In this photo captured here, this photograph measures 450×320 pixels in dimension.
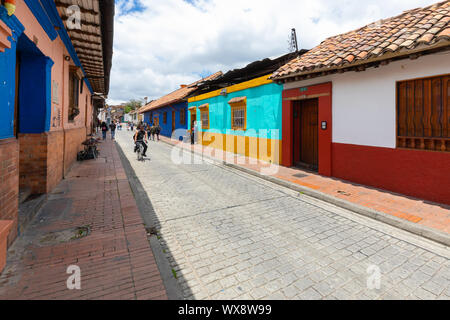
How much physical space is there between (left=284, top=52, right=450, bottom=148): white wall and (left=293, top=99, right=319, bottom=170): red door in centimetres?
101

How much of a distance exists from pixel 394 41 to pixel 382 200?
3576 millimetres

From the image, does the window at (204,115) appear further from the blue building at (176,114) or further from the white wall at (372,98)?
the white wall at (372,98)

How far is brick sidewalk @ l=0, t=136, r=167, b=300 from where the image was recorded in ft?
8.03

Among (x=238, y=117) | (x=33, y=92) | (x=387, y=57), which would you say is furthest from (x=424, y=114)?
(x=33, y=92)

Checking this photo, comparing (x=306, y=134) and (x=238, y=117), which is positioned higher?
(x=238, y=117)

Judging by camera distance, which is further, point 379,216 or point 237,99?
point 237,99

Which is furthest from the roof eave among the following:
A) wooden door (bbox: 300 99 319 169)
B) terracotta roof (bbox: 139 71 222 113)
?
terracotta roof (bbox: 139 71 222 113)

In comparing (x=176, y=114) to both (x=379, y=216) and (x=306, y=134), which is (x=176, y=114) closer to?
(x=306, y=134)

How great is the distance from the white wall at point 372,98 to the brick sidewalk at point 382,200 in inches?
49.0

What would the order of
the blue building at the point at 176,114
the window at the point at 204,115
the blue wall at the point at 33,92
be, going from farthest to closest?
the blue building at the point at 176,114 → the window at the point at 204,115 → the blue wall at the point at 33,92

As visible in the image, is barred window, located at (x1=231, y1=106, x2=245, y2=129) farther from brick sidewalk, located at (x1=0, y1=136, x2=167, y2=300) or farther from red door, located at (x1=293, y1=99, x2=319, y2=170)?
brick sidewalk, located at (x1=0, y1=136, x2=167, y2=300)

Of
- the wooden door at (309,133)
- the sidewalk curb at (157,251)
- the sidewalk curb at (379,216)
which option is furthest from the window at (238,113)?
the sidewalk curb at (157,251)

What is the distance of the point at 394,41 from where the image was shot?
5445mm

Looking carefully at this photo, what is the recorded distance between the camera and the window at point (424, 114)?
5.09m
